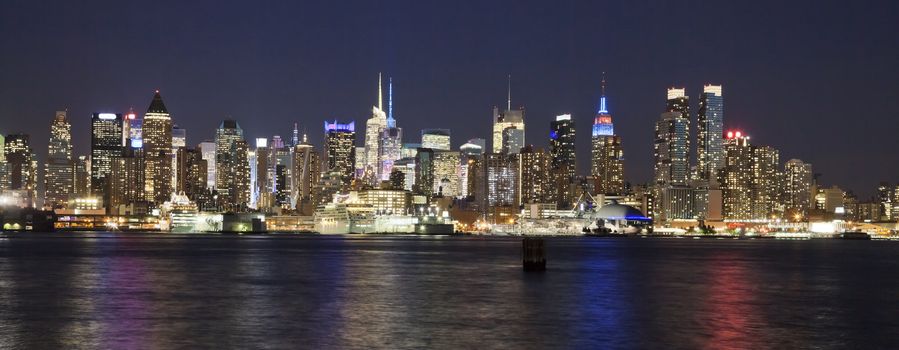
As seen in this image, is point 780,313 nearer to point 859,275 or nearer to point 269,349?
point 269,349

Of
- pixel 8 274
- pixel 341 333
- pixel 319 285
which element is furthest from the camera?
pixel 8 274

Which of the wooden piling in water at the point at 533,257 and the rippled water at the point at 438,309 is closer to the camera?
the rippled water at the point at 438,309

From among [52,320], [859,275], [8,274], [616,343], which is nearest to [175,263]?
[8,274]

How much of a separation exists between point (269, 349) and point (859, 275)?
59.1 m

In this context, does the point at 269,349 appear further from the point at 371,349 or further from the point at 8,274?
the point at 8,274

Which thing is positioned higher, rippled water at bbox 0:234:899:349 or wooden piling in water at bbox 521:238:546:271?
wooden piling in water at bbox 521:238:546:271

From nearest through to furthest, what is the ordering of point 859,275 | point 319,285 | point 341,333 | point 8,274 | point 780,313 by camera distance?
point 341,333
point 780,313
point 319,285
point 8,274
point 859,275

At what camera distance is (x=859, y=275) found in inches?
3152

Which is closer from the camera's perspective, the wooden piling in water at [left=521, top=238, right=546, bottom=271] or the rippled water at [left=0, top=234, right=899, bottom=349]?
the rippled water at [left=0, top=234, right=899, bottom=349]

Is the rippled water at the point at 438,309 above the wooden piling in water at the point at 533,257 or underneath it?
underneath

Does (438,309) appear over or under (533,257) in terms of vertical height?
under

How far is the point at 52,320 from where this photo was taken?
4119 centimetres

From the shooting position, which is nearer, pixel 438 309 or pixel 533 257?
pixel 438 309

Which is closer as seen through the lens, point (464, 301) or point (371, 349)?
point (371, 349)
